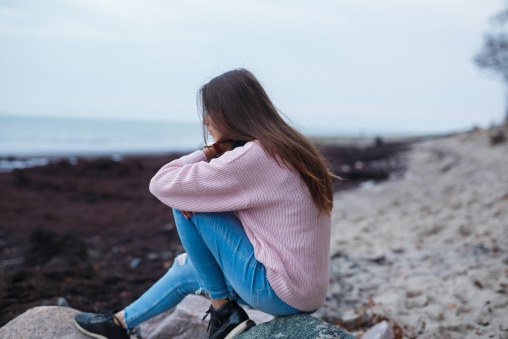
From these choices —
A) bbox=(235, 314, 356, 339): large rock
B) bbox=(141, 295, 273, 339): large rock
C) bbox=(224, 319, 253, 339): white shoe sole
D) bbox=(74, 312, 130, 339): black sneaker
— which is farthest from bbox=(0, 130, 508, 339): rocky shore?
bbox=(224, 319, 253, 339): white shoe sole

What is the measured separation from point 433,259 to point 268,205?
8.99 ft

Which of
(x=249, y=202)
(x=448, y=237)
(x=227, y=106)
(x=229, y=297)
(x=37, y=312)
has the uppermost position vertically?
(x=227, y=106)

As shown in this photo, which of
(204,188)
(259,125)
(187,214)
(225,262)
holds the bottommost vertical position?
(225,262)

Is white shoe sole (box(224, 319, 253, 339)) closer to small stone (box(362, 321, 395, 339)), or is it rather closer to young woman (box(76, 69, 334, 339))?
young woman (box(76, 69, 334, 339))

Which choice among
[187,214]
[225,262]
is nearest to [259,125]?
[187,214]

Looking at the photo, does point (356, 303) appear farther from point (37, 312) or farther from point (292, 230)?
point (37, 312)

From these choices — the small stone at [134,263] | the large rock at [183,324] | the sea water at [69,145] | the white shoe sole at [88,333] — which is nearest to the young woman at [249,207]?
the sea water at [69,145]

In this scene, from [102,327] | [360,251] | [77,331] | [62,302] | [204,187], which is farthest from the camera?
[360,251]

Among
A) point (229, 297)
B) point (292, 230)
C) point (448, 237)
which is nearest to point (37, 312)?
point (229, 297)

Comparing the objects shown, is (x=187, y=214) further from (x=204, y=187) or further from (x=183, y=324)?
(x=183, y=324)

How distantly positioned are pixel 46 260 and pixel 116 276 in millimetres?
1196

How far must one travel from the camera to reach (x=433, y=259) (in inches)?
160

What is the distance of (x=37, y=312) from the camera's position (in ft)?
8.43

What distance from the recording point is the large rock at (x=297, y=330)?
1.98 m
